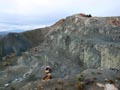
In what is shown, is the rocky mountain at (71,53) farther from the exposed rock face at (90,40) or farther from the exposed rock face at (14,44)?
the exposed rock face at (14,44)

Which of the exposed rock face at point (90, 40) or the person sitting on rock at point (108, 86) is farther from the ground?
the exposed rock face at point (90, 40)

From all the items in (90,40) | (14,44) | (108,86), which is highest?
(90,40)

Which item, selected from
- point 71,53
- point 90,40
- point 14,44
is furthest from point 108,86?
point 14,44

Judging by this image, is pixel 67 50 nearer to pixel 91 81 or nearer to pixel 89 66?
pixel 89 66

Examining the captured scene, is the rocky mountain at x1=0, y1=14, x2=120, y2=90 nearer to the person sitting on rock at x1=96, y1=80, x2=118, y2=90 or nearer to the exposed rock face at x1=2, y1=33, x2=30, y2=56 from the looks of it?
the exposed rock face at x1=2, y1=33, x2=30, y2=56

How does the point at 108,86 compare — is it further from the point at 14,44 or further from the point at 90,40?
the point at 14,44

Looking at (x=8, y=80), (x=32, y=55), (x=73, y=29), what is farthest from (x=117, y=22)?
(x=8, y=80)

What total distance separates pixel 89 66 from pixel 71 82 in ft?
47.2

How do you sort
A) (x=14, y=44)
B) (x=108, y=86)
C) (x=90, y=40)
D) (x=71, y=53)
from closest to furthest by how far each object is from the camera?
(x=108, y=86)
(x=90, y=40)
(x=71, y=53)
(x=14, y=44)

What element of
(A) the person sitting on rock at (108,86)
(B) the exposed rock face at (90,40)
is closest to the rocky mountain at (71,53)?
(B) the exposed rock face at (90,40)

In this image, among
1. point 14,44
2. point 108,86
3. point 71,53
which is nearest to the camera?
point 108,86

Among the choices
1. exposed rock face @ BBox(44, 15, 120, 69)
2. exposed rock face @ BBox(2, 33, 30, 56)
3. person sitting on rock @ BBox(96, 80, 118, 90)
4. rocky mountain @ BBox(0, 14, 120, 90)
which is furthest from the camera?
exposed rock face @ BBox(2, 33, 30, 56)

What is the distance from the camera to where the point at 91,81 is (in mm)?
23812

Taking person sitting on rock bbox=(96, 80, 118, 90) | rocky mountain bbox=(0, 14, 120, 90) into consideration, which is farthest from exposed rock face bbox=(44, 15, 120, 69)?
person sitting on rock bbox=(96, 80, 118, 90)
